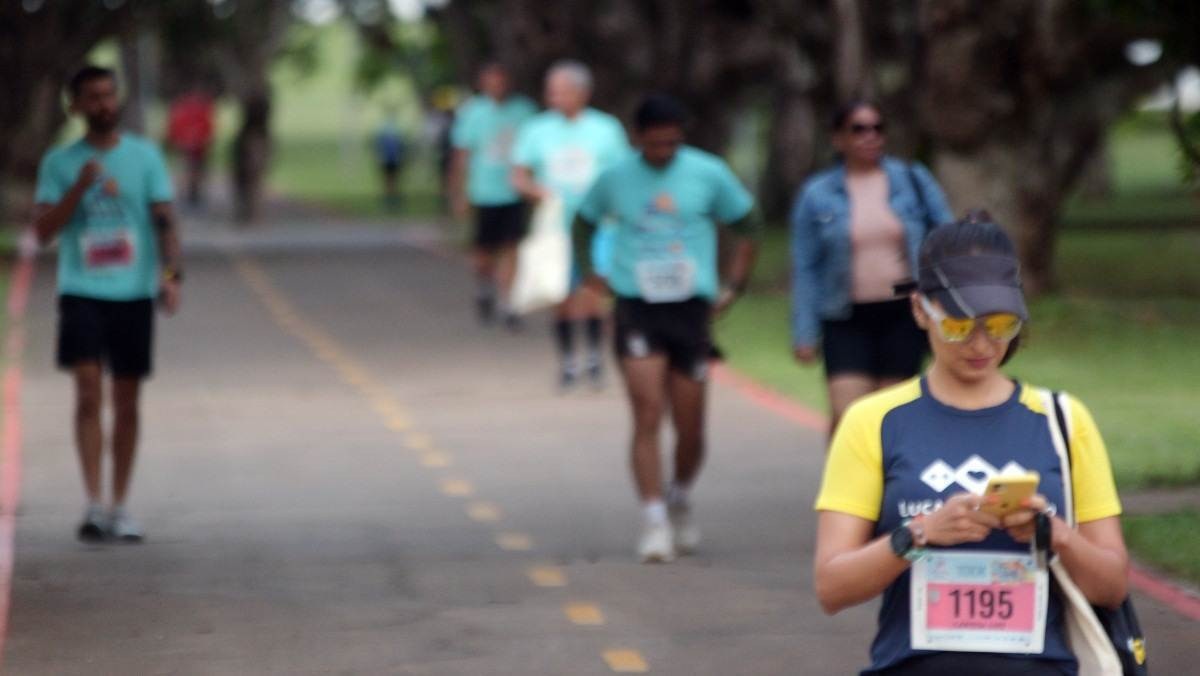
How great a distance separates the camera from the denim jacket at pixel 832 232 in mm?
9281

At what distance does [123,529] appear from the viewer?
1003 centimetres

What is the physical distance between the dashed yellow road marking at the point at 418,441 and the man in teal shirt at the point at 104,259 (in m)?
3.09

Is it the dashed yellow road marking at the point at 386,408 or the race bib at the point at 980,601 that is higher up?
the race bib at the point at 980,601

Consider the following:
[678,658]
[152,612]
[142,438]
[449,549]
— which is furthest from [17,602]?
[142,438]

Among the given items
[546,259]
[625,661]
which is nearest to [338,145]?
[546,259]

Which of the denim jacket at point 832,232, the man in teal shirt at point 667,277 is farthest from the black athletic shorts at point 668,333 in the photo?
the denim jacket at point 832,232

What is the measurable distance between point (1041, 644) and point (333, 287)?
67.2 ft

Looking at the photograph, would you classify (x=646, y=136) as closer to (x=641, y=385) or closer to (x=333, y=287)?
(x=641, y=385)

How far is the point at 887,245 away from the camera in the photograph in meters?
9.28

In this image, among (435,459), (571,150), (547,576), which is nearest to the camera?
(547,576)

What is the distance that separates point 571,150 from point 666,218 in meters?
5.45

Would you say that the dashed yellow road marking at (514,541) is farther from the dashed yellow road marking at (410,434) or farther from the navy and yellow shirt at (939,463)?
the navy and yellow shirt at (939,463)

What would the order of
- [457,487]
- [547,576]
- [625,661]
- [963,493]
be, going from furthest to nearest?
[457,487] → [547,576] → [625,661] → [963,493]

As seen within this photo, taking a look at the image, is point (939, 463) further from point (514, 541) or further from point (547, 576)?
point (514, 541)
